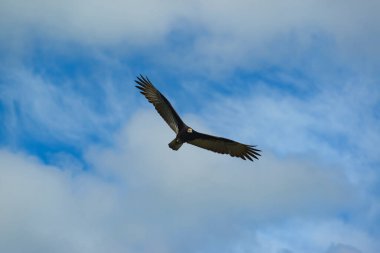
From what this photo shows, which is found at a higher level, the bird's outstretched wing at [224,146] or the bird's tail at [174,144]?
the bird's outstretched wing at [224,146]

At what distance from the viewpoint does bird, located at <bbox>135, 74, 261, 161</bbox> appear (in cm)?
3806

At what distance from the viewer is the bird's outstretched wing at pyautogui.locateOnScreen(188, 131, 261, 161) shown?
3841 centimetres

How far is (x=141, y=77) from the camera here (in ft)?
127

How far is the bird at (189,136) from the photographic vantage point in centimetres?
3806

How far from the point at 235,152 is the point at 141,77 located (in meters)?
6.88

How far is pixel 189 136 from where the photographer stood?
3788 centimetres

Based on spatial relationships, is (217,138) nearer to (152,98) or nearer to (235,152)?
(235,152)

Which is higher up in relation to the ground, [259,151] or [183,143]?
[259,151]

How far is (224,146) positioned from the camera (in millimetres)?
39031

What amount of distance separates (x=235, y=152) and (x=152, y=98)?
567cm

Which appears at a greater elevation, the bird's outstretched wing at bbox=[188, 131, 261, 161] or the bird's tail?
the bird's outstretched wing at bbox=[188, 131, 261, 161]

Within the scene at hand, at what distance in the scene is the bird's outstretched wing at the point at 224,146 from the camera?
1512 inches

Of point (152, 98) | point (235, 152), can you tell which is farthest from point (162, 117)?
point (235, 152)

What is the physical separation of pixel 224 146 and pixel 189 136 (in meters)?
2.39
